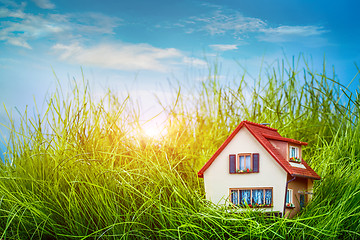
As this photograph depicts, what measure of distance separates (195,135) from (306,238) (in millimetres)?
2114

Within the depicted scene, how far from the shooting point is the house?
2555 millimetres

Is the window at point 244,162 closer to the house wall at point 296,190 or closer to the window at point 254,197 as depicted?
Answer: the window at point 254,197

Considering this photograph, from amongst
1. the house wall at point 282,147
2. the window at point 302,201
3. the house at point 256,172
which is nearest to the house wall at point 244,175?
the house at point 256,172

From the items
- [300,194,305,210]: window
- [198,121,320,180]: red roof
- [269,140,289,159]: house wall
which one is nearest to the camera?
[198,121,320,180]: red roof

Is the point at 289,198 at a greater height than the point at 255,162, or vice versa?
the point at 255,162

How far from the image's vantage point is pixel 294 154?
2770 millimetres

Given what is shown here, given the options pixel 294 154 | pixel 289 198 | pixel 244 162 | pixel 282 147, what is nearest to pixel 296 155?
pixel 294 154

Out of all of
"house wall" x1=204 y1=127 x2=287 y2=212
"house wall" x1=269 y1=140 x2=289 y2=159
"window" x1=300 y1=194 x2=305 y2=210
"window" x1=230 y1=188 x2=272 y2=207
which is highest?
"house wall" x1=269 y1=140 x2=289 y2=159

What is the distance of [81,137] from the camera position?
4.32 m

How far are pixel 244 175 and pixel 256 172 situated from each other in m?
0.07

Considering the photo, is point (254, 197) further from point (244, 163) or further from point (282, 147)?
point (282, 147)

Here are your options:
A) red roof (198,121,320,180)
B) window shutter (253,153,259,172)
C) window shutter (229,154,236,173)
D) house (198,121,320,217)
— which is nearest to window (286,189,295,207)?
house (198,121,320,217)

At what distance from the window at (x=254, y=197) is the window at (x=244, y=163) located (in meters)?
0.12

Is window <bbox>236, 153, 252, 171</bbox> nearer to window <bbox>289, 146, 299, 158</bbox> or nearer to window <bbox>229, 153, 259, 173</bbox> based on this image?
window <bbox>229, 153, 259, 173</bbox>
